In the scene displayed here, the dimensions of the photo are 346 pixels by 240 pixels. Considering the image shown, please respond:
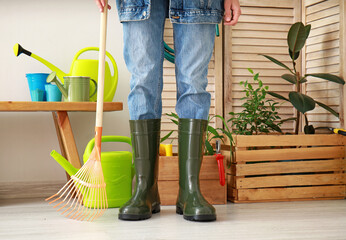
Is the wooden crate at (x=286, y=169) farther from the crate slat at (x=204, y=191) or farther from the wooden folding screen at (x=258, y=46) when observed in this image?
the wooden folding screen at (x=258, y=46)

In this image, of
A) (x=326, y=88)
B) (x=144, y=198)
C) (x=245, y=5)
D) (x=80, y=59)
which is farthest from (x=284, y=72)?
(x=144, y=198)

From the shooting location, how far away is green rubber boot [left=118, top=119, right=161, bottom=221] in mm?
1521

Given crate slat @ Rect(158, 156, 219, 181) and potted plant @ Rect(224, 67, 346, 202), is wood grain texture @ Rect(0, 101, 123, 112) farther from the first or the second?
potted plant @ Rect(224, 67, 346, 202)

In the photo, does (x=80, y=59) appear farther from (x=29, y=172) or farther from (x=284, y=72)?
(x=284, y=72)

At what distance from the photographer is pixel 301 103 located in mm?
2062

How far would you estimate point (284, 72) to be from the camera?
2480 millimetres

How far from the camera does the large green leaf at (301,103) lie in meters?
2.04

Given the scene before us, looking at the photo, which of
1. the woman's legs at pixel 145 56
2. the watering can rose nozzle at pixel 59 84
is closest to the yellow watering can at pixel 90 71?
the watering can rose nozzle at pixel 59 84

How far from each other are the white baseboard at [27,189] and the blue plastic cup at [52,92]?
1.49 feet

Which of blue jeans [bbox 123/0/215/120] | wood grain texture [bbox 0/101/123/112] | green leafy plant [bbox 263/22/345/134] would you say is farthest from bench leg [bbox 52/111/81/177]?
green leafy plant [bbox 263/22/345/134]

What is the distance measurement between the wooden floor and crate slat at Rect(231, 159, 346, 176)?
18 centimetres

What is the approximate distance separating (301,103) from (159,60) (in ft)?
2.69

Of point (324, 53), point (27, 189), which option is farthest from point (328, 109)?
point (27, 189)

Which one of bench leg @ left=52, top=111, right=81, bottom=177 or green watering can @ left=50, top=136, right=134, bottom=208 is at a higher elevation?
bench leg @ left=52, top=111, right=81, bottom=177
